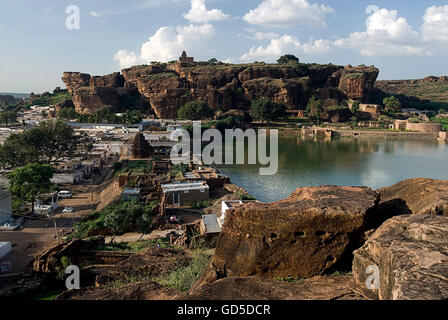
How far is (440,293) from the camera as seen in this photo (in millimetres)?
3412

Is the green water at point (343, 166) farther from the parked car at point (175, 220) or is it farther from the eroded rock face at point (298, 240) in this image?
the eroded rock face at point (298, 240)

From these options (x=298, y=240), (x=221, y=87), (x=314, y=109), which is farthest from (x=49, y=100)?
(x=298, y=240)

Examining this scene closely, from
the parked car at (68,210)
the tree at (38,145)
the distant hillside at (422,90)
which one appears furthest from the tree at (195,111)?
the distant hillside at (422,90)

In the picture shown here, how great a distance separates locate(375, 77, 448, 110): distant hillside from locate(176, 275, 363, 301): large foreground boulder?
82.7 m

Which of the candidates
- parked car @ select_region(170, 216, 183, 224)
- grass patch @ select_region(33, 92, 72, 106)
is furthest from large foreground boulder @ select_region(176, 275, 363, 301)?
grass patch @ select_region(33, 92, 72, 106)

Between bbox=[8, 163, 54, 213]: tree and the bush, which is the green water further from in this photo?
bbox=[8, 163, 54, 213]: tree

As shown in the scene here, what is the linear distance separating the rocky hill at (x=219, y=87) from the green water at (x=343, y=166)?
59.4ft

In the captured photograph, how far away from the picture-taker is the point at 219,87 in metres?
67.4

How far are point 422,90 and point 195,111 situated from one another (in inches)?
2898

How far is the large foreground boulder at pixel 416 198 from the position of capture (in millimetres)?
6394

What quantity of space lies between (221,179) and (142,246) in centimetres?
1131

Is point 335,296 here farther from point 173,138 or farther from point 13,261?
point 173,138

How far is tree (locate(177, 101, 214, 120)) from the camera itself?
186ft

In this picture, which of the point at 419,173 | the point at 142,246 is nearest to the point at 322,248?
the point at 142,246
